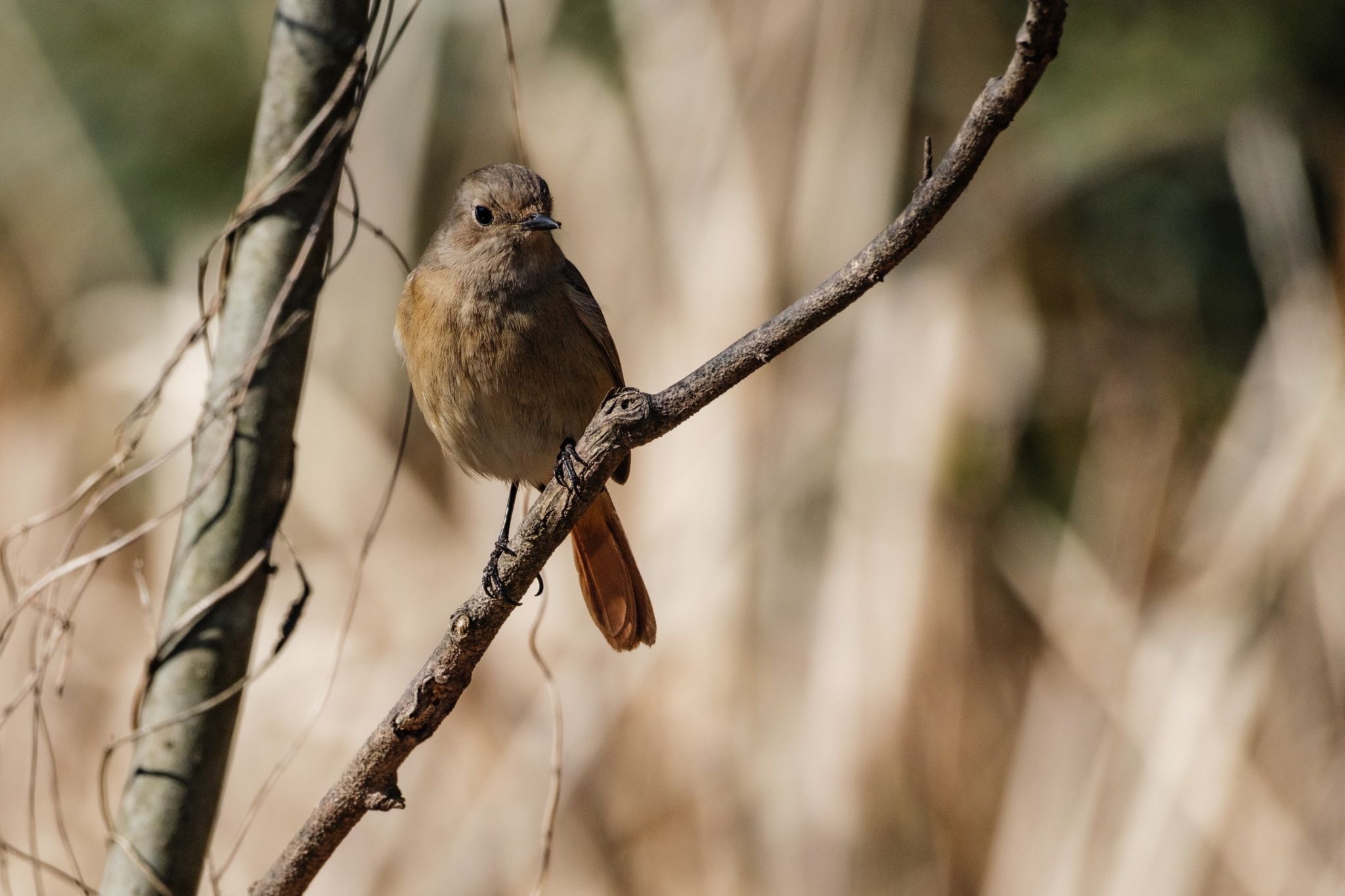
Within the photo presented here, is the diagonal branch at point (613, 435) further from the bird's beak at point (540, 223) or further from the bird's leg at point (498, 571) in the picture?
the bird's beak at point (540, 223)

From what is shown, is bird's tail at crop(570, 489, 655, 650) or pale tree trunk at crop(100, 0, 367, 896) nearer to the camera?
pale tree trunk at crop(100, 0, 367, 896)

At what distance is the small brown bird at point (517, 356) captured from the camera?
2598 millimetres

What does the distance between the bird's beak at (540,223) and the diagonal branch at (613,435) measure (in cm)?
112

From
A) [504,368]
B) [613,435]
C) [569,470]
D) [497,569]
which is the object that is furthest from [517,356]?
[613,435]

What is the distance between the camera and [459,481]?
4703 millimetres

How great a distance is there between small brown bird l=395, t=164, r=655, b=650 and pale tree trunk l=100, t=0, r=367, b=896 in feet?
2.87

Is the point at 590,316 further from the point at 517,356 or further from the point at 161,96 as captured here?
the point at 161,96

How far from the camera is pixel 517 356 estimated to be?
2.58 m

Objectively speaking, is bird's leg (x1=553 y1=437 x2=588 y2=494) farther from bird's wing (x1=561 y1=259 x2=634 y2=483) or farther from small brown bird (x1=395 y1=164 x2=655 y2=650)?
bird's wing (x1=561 y1=259 x2=634 y2=483)

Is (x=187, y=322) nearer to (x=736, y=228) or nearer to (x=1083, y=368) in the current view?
(x=736, y=228)

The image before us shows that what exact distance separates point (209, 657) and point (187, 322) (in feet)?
11.5

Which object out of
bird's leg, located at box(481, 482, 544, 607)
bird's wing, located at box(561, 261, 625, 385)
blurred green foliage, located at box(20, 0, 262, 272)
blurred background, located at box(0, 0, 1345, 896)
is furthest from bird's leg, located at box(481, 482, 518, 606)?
blurred green foliage, located at box(20, 0, 262, 272)

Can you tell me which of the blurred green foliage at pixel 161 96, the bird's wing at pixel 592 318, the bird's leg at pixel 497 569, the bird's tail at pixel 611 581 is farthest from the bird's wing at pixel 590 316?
the blurred green foliage at pixel 161 96

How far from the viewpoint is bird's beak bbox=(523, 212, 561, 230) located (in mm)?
2699
